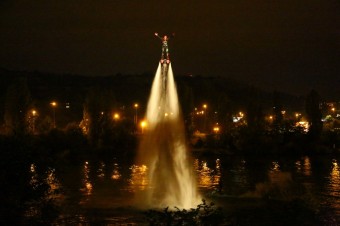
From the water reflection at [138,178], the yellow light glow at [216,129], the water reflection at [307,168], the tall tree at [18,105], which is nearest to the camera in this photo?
the water reflection at [138,178]

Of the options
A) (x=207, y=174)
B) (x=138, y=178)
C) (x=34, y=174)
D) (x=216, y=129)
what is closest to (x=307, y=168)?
(x=207, y=174)

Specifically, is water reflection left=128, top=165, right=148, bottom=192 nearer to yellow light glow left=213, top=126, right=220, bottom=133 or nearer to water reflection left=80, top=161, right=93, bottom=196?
water reflection left=80, top=161, right=93, bottom=196

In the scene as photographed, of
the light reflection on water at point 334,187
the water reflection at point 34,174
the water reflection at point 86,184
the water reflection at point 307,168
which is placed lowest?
the light reflection on water at point 334,187

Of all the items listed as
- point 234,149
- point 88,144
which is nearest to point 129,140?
point 88,144

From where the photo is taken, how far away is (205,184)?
153ft

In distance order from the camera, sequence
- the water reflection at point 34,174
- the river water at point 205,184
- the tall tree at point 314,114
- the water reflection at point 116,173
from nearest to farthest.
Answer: the water reflection at point 34,174 → the river water at point 205,184 → the water reflection at point 116,173 → the tall tree at point 314,114

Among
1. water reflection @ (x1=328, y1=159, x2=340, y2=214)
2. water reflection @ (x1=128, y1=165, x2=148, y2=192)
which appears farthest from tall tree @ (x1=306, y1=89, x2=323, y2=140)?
water reflection @ (x1=128, y1=165, x2=148, y2=192)

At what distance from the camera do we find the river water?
107 ft

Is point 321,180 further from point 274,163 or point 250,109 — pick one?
point 250,109

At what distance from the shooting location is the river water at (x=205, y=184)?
32.7m

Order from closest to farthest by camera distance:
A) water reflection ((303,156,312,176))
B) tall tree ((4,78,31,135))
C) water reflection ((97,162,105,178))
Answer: water reflection ((97,162,105,178))
water reflection ((303,156,312,176))
tall tree ((4,78,31,135))

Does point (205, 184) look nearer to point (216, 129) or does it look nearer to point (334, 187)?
point (334, 187)

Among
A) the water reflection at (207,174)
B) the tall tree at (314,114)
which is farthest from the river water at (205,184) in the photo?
the tall tree at (314,114)

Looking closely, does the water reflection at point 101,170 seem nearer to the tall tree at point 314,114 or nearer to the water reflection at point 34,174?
the water reflection at point 34,174
